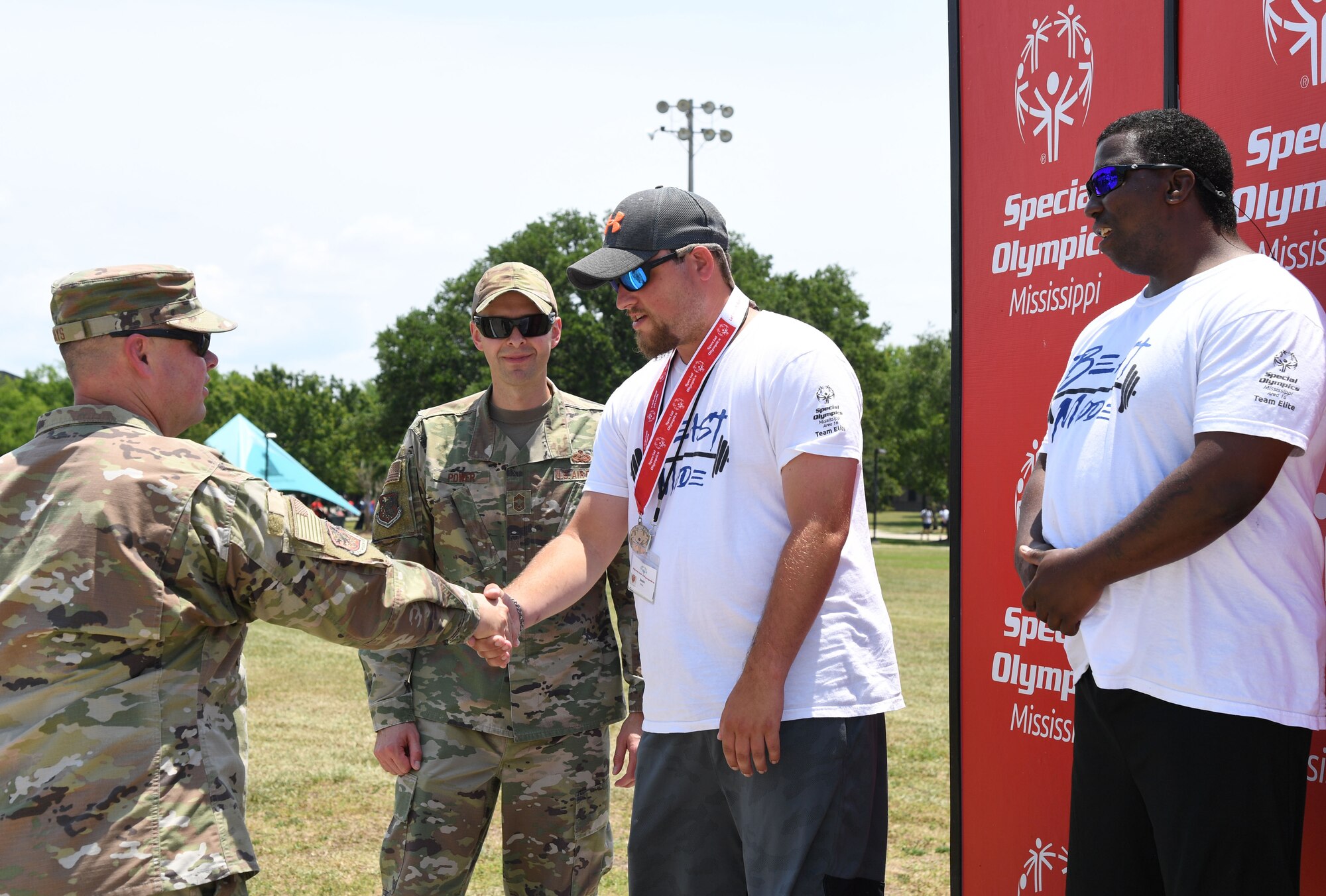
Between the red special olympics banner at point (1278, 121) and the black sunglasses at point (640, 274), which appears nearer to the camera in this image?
the red special olympics banner at point (1278, 121)

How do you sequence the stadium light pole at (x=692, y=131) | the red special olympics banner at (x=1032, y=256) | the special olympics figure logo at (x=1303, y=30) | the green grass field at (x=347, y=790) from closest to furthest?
the special olympics figure logo at (x=1303, y=30), the red special olympics banner at (x=1032, y=256), the green grass field at (x=347, y=790), the stadium light pole at (x=692, y=131)

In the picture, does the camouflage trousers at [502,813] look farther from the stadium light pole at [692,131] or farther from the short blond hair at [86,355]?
the stadium light pole at [692,131]

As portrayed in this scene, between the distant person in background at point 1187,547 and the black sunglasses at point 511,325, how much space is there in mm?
2131

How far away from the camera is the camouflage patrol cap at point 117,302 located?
2744mm

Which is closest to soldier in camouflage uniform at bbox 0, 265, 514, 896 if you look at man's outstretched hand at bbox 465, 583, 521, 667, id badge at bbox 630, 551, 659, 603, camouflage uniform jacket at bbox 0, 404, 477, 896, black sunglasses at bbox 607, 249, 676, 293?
camouflage uniform jacket at bbox 0, 404, 477, 896

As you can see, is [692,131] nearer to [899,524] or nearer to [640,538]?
[640,538]

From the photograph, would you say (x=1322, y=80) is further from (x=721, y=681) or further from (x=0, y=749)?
(x=0, y=749)

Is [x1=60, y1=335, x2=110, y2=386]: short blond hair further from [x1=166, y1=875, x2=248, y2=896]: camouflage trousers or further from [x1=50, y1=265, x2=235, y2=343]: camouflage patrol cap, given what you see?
[x1=166, y1=875, x2=248, y2=896]: camouflage trousers

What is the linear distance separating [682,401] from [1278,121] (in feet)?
5.78

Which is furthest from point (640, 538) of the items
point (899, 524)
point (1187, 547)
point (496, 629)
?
point (899, 524)

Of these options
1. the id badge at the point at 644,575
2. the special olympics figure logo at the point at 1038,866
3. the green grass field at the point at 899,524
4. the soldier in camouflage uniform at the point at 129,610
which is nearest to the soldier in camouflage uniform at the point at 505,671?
the id badge at the point at 644,575

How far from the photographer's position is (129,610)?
2527 millimetres

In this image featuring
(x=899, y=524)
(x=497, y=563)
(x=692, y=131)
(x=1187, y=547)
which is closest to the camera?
(x=1187, y=547)

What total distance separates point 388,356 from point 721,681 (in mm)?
46956
